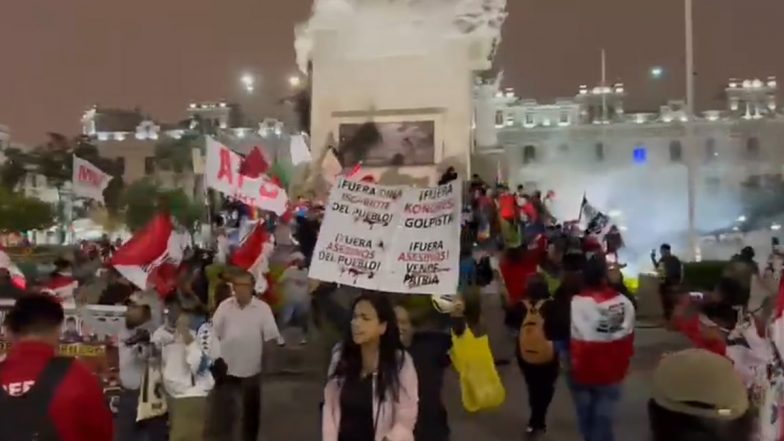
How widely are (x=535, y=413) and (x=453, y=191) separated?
3703 mm

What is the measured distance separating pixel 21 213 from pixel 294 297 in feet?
157

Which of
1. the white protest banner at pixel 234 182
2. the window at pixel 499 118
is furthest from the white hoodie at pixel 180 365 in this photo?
the window at pixel 499 118

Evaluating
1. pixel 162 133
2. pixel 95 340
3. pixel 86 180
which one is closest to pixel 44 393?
pixel 95 340

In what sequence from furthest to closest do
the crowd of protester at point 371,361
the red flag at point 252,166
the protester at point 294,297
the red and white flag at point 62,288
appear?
the protester at point 294,297 < the red flag at point 252,166 < the red and white flag at point 62,288 < the crowd of protester at point 371,361

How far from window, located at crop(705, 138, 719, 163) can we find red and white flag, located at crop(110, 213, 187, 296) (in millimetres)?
92486

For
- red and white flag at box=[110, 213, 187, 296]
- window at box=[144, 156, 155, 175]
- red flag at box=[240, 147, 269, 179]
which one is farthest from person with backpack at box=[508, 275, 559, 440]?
window at box=[144, 156, 155, 175]

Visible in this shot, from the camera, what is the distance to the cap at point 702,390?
4160 mm

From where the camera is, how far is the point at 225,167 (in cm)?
1452

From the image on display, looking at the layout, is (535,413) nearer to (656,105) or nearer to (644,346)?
(644,346)

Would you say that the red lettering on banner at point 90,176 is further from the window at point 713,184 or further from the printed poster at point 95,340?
the window at point 713,184

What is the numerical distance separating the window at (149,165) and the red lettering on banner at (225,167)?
8433 cm

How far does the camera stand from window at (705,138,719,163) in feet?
319

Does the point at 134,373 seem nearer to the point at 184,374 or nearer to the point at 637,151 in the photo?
the point at 184,374

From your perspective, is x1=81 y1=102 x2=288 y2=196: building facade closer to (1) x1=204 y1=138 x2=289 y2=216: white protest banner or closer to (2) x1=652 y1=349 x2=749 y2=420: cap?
(1) x1=204 y1=138 x2=289 y2=216: white protest banner
